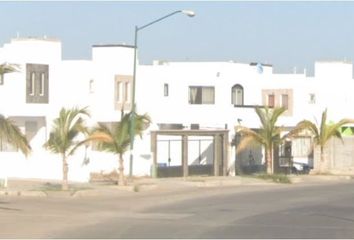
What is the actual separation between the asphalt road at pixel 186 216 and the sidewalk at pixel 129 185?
149 centimetres

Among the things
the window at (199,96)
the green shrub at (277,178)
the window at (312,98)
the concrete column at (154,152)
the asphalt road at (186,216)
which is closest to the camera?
the asphalt road at (186,216)

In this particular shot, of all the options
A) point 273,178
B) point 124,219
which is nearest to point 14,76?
point 273,178

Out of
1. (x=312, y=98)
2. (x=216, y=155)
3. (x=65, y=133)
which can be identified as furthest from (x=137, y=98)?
(x=65, y=133)

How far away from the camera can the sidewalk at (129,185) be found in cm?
3608

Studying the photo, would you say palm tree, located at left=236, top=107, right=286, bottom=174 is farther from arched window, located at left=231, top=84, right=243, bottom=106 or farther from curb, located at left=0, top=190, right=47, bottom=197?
curb, located at left=0, top=190, right=47, bottom=197

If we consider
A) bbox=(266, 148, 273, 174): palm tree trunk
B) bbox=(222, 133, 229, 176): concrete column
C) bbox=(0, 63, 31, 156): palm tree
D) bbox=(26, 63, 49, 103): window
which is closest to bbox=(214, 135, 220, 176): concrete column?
bbox=(222, 133, 229, 176): concrete column

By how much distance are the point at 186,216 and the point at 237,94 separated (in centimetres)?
4241

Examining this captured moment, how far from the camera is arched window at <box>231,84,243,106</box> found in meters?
67.8

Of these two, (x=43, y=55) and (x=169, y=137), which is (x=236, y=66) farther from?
(x=43, y=55)

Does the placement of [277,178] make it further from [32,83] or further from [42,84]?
[32,83]

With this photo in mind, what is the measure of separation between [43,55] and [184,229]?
101 feet

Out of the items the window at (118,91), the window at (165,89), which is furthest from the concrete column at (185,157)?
the window at (165,89)

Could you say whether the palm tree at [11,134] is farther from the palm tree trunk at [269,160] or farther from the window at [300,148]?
the window at [300,148]

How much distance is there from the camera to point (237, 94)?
225ft
